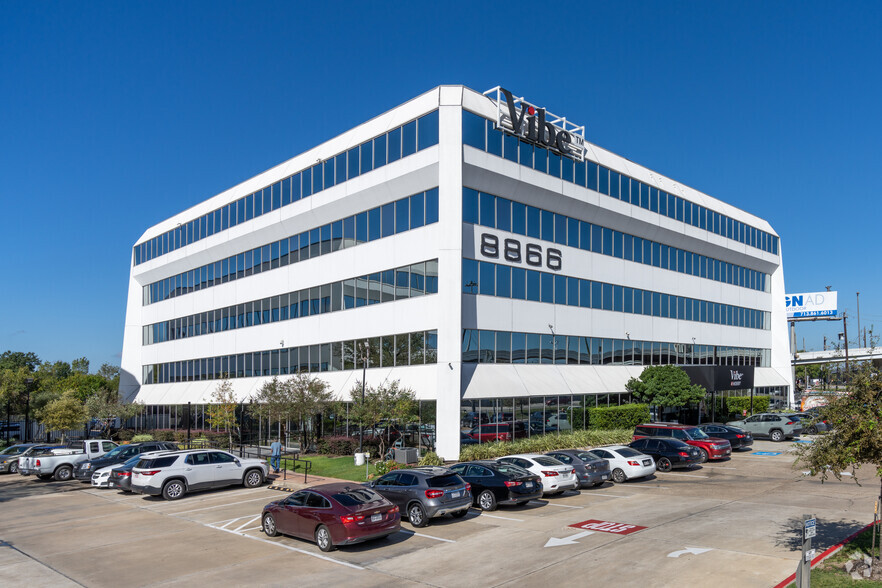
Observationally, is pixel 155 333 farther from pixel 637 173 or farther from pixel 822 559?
pixel 822 559

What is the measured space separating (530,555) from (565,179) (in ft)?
92.3

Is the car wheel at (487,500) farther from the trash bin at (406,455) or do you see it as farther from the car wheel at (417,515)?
the trash bin at (406,455)

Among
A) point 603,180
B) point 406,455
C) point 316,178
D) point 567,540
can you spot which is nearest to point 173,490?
point 406,455

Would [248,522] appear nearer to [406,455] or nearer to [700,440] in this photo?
[406,455]

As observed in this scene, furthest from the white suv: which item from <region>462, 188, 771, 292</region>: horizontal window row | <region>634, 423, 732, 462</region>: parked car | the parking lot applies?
<region>634, 423, 732, 462</region>: parked car

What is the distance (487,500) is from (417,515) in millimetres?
2966

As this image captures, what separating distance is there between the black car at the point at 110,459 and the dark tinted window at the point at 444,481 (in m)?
18.9

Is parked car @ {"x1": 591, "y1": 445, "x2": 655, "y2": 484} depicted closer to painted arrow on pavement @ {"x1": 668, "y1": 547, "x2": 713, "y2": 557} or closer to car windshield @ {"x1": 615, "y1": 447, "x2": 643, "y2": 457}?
car windshield @ {"x1": 615, "y1": 447, "x2": 643, "y2": 457}

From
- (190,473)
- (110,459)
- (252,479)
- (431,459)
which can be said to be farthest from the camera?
(110,459)

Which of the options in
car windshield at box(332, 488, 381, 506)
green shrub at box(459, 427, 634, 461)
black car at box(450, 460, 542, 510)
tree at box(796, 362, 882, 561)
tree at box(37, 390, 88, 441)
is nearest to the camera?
tree at box(796, 362, 882, 561)

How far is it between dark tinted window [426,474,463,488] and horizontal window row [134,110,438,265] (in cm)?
1905

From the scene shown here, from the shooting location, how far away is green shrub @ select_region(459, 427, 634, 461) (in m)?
31.6

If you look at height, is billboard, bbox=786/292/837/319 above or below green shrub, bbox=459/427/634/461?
above

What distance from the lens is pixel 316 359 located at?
41.2m
